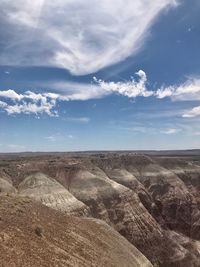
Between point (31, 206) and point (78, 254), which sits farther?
point (31, 206)

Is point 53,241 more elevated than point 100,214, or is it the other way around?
point 53,241

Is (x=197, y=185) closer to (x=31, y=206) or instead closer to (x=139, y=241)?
(x=139, y=241)

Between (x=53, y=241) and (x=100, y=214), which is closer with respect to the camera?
(x=53, y=241)

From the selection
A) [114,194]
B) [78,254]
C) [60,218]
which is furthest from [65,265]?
[114,194]

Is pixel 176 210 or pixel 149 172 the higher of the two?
pixel 149 172

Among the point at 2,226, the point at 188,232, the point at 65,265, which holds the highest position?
the point at 2,226

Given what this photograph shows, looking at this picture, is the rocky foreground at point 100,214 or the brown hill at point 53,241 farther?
the rocky foreground at point 100,214

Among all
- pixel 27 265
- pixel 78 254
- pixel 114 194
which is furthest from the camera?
pixel 114 194

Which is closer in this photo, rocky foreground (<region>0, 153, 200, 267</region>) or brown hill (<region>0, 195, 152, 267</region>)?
brown hill (<region>0, 195, 152, 267</region>)
